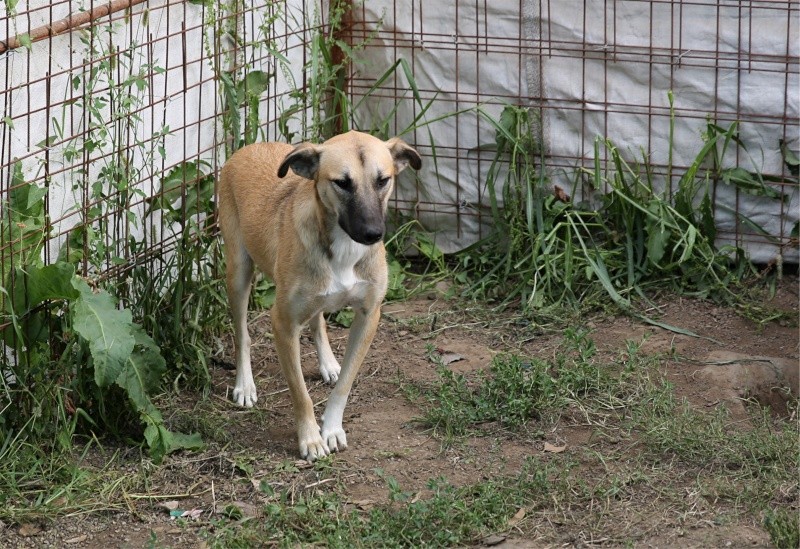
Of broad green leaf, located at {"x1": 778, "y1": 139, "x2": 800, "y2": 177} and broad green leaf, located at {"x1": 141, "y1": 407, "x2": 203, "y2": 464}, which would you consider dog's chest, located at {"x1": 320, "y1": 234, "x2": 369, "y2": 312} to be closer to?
broad green leaf, located at {"x1": 141, "y1": 407, "x2": 203, "y2": 464}

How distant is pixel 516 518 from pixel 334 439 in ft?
3.47

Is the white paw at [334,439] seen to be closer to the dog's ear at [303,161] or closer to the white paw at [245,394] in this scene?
the white paw at [245,394]

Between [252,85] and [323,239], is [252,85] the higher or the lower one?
the higher one

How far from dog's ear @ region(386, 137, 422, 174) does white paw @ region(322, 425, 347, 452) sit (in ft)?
3.93

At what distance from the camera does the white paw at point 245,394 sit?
5648 millimetres

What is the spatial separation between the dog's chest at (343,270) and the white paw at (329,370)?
38.7 inches

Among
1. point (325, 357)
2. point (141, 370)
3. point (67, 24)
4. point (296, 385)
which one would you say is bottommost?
point (325, 357)

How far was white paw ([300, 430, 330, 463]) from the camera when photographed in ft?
16.5

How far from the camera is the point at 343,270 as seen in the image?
196 inches

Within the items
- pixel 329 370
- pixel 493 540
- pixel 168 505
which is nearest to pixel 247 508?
pixel 168 505

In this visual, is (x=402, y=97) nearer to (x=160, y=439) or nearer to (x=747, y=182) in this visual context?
(x=747, y=182)

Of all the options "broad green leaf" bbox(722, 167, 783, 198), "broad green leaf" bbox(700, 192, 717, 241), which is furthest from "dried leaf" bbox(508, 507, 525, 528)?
"broad green leaf" bbox(722, 167, 783, 198)

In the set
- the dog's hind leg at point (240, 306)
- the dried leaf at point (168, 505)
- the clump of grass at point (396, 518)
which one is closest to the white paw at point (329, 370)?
the dog's hind leg at point (240, 306)

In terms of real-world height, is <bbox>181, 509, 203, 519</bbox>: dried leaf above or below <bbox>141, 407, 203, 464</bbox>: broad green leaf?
below
